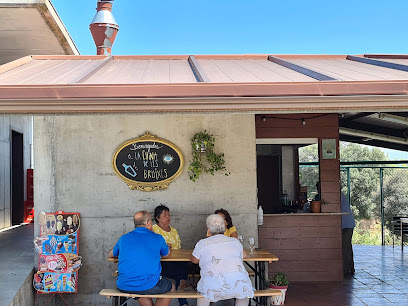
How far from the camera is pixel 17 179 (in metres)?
13.8

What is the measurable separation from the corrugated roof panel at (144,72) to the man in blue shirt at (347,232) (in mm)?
3331

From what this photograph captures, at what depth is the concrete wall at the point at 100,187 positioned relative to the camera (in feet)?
21.8

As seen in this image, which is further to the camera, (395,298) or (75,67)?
(395,298)

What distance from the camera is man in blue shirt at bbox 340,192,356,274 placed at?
839 cm

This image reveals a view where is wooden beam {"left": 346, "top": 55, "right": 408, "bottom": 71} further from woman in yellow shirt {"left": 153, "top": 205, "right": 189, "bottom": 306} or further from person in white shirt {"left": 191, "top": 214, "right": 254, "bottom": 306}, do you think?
woman in yellow shirt {"left": 153, "top": 205, "right": 189, "bottom": 306}

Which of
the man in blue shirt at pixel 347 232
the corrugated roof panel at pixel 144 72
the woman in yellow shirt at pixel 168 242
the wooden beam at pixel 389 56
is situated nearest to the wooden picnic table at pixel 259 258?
the woman in yellow shirt at pixel 168 242

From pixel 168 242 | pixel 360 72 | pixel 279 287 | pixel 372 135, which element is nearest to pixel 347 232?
pixel 279 287

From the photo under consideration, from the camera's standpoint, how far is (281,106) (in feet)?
14.4

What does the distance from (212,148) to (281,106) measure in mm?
2395

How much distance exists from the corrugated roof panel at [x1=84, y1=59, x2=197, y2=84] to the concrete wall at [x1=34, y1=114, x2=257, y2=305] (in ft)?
2.13

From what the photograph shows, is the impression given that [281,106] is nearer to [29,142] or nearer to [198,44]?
[29,142]

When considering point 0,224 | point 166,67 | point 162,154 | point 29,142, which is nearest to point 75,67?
point 166,67

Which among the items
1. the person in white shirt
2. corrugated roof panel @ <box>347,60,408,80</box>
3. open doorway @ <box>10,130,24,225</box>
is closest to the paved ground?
the person in white shirt

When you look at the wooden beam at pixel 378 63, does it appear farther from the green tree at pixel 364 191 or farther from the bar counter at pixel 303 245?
the green tree at pixel 364 191
